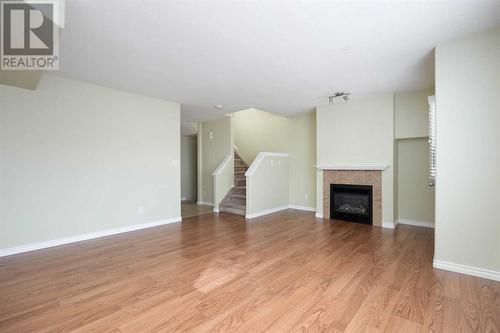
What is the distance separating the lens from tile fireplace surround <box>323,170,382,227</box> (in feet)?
15.6

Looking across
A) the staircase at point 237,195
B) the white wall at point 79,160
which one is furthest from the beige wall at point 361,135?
the white wall at point 79,160

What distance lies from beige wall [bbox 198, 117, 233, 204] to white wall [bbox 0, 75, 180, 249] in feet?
6.59

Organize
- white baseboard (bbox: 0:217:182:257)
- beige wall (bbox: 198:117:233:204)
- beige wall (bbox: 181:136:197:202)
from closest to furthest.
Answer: white baseboard (bbox: 0:217:182:257), beige wall (bbox: 198:117:233:204), beige wall (bbox: 181:136:197:202)

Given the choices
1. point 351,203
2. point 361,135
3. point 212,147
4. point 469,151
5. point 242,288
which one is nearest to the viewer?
point 242,288

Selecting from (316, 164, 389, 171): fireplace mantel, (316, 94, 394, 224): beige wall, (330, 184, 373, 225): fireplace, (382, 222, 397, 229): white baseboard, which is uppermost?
(316, 94, 394, 224): beige wall

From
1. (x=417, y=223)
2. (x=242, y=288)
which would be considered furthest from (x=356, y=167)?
(x=242, y=288)

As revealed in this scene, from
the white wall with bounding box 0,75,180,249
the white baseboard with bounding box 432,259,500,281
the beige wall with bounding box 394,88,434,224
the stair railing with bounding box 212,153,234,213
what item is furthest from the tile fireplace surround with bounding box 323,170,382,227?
the white wall with bounding box 0,75,180,249

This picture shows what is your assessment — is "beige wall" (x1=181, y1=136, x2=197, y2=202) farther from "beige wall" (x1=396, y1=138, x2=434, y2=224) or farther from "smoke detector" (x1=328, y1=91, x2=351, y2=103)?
"beige wall" (x1=396, y1=138, x2=434, y2=224)

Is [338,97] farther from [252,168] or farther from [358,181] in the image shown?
[252,168]

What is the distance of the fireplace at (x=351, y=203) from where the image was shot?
491 centimetres

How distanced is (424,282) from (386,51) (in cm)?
259

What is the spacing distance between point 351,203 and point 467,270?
8.55 feet

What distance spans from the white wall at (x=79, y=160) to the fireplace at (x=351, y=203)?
3559mm

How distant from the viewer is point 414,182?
4758 millimetres
